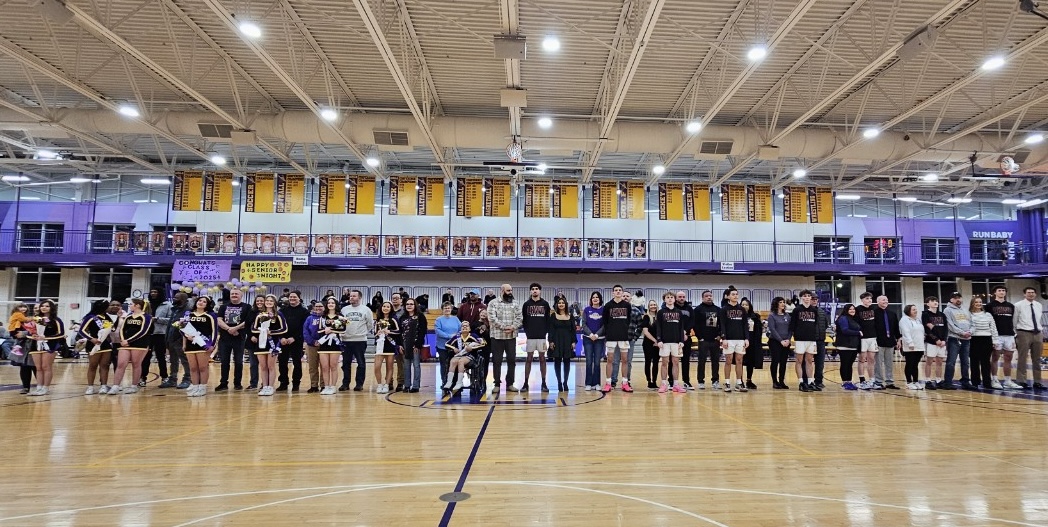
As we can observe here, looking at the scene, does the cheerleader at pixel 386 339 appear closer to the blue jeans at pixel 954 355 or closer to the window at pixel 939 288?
the blue jeans at pixel 954 355

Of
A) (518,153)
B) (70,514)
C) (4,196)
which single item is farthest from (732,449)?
(4,196)

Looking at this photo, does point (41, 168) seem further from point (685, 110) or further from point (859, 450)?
point (859, 450)

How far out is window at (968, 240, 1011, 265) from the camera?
25438 millimetres

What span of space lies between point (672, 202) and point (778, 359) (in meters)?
8.81

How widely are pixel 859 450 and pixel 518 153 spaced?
428 inches

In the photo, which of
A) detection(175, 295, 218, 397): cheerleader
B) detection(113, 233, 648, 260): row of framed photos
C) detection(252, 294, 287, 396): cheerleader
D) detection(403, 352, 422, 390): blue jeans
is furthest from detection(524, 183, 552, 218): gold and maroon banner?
detection(175, 295, 218, 397): cheerleader

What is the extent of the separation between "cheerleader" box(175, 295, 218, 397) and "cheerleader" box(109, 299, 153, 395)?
2.06ft

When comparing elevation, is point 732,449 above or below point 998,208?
below

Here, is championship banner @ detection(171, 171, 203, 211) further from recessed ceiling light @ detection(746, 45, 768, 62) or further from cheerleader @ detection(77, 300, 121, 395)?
recessed ceiling light @ detection(746, 45, 768, 62)

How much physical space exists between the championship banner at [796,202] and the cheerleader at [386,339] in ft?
47.6

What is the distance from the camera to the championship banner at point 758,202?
60.6ft

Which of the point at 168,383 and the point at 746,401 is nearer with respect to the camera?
the point at 746,401

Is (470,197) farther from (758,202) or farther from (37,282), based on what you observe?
(37,282)

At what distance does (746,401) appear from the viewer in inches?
332
